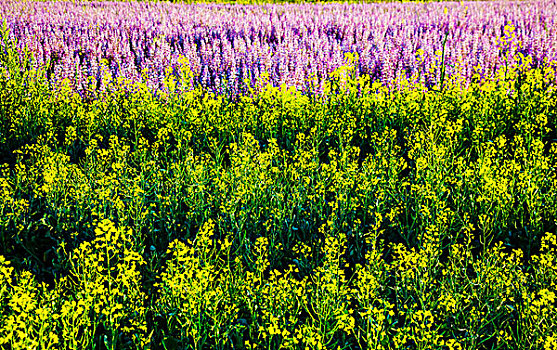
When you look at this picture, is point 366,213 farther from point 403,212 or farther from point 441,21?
point 441,21

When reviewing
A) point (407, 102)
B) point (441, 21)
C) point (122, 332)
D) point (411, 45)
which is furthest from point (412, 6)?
point (122, 332)

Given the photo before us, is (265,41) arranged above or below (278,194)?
above

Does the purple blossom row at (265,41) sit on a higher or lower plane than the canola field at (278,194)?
higher

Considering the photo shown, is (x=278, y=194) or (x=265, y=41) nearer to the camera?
(x=278, y=194)

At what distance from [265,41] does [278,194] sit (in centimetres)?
500

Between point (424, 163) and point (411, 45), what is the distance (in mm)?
3532

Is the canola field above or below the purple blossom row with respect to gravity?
below

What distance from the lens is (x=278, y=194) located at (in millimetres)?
4242

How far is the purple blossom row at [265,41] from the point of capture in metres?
7.05

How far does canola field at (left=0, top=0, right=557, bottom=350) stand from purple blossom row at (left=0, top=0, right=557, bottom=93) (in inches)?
2.1

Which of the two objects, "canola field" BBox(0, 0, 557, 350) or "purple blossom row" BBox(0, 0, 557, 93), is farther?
"purple blossom row" BBox(0, 0, 557, 93)

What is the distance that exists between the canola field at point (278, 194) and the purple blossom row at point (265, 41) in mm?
53

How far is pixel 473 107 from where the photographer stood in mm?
5840

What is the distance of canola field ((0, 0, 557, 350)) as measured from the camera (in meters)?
3.21
